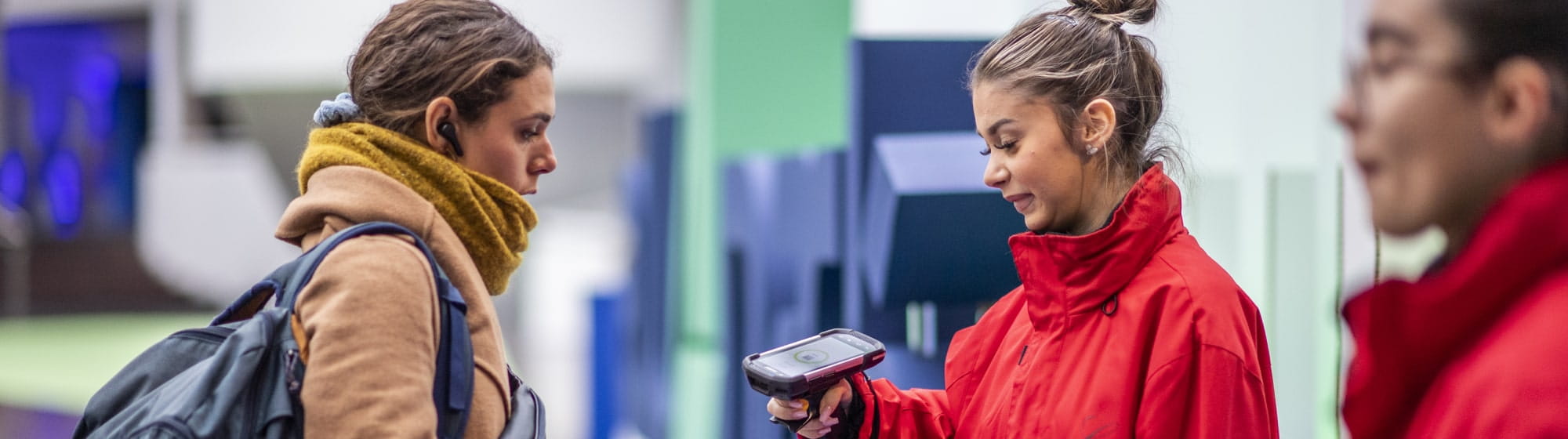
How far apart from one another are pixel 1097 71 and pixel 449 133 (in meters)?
0.79

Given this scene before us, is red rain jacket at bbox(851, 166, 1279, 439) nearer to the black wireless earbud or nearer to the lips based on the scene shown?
the lips

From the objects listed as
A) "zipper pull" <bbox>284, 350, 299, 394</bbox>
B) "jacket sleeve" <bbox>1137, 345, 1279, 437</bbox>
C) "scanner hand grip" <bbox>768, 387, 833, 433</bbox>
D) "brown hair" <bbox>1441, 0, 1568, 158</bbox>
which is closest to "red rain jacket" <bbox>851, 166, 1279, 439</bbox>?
"jacket sleeve" <bbox>1137, 345, 1279, 437</bbox>

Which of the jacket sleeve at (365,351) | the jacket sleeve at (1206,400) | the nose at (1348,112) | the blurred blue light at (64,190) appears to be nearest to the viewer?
the nose at (1348,112)

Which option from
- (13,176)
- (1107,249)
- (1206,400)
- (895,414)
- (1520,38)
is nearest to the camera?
(1520,38)

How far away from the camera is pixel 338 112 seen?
1550mm

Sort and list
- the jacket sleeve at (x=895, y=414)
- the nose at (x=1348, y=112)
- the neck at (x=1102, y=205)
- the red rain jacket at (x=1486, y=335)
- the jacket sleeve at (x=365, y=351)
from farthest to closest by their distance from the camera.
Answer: the jacket sleeve at (x=895, y=414) < the neck at (x=1102, y=205) < the jacket sleeve at (x=365, y=351) < the nose at (x=1348, y=112) < the red rain jacket at (x=1486, y=335)

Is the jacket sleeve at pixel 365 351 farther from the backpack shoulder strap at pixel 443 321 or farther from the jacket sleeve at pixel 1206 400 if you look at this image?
the jacket sleeve at pixel 1206 400

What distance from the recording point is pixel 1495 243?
790 mm

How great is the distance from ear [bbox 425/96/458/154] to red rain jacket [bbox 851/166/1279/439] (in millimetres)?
690

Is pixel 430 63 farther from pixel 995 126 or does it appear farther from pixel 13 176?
pixel 13 176

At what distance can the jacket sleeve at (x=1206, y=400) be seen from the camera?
4.51ft

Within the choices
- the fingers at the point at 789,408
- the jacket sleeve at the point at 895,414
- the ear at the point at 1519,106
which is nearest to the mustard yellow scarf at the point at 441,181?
the fingers at the point at 789,408

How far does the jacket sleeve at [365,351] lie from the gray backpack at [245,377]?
3 centimetres

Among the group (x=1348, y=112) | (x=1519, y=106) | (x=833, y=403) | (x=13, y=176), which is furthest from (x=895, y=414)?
(x=13, y=176)
